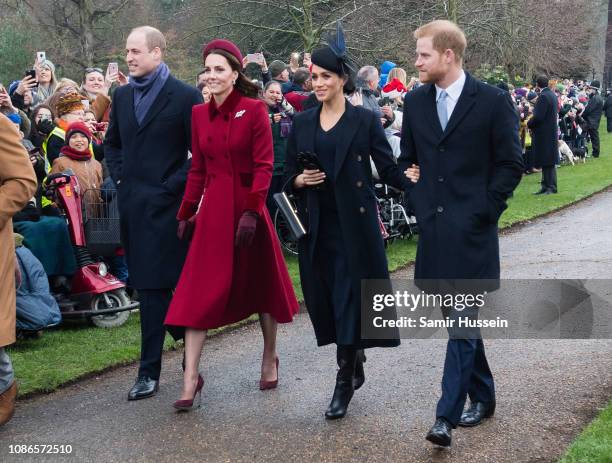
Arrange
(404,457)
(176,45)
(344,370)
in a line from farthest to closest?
(176,45) < (344,370) < (404,457)

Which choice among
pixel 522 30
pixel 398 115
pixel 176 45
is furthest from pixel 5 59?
pixel 398 115

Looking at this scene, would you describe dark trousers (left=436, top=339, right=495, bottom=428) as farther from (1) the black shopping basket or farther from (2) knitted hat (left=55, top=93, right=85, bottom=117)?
(2) knitted hat (left=55, top=93, right=85, bottom=117)

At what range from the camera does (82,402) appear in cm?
639

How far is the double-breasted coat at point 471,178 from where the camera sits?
17.3 feet

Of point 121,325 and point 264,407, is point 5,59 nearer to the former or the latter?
point 121,325

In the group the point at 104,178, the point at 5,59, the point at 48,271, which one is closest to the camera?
the point at 48,271

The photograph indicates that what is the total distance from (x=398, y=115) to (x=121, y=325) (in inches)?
223

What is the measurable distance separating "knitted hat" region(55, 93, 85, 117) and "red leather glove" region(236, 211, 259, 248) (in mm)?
4281

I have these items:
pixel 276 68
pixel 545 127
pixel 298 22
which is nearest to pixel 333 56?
pixel 276 68

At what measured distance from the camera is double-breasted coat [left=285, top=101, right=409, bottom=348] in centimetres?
594

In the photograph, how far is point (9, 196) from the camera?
5.76 m

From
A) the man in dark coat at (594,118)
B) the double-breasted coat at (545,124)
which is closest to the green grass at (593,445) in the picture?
the double-breasted coat at (545,124)

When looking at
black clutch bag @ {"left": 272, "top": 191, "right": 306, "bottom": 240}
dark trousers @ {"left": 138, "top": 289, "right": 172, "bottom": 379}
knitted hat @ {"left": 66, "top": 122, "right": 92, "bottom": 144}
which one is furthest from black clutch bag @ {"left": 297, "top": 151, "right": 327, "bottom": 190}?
knitted hat @ {"left": 66, "top": 122, "right": 92, "bottom": 144}

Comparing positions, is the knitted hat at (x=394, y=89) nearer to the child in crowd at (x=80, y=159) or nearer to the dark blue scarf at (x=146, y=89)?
the child in crowd at (x=80, y=159)
